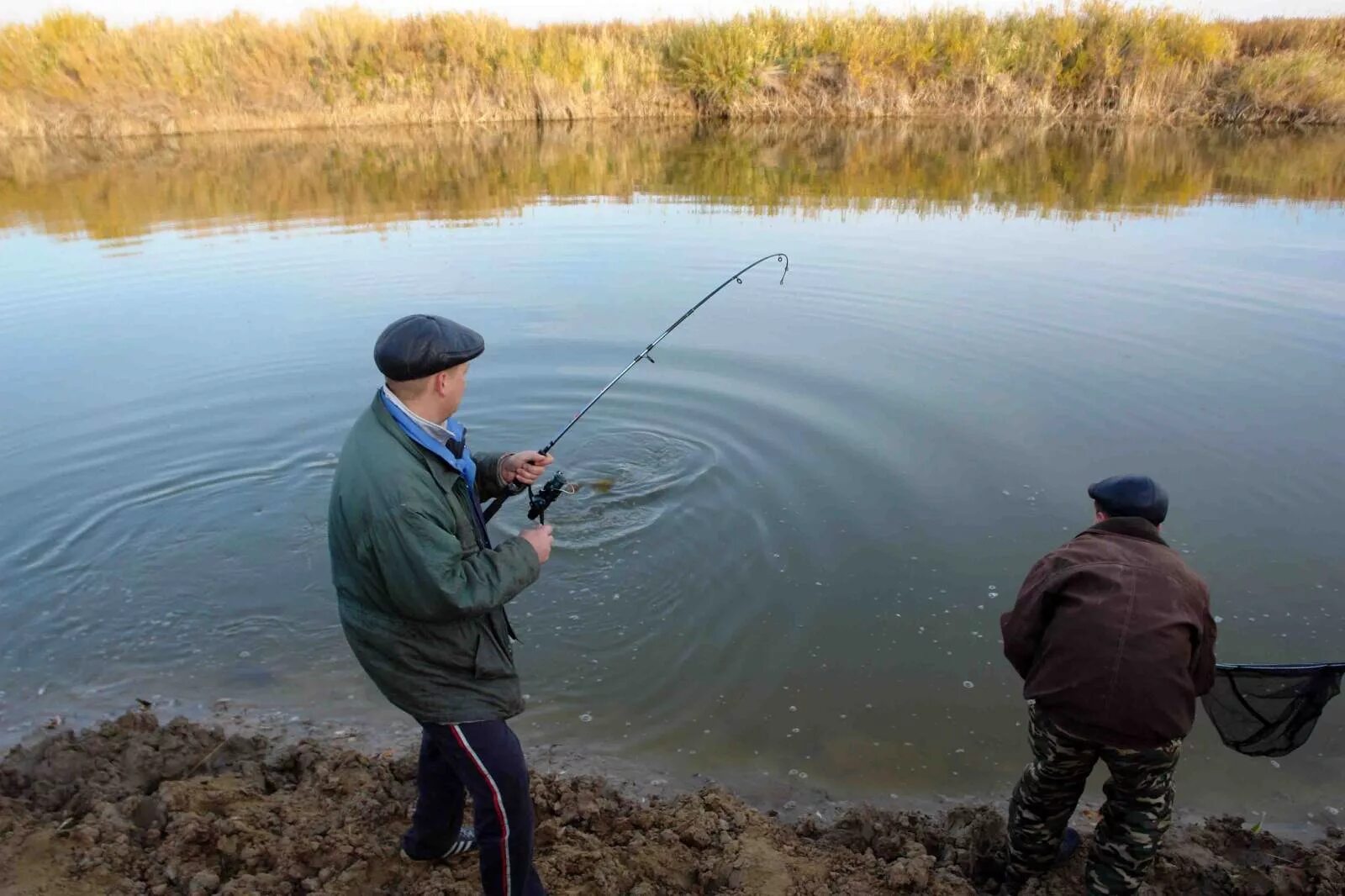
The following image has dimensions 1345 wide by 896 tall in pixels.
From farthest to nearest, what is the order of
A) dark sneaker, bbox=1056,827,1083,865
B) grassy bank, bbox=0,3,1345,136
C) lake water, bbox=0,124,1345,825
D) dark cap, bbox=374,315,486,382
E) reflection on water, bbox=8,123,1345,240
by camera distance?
A: 1. grassy bank, bbox=0,3,1345,136
2. reflection on water, bbox=8,123,1345,240
3. lake water, bbox=0,124,1345,825
4. dark sneaker, bbox=1056,827,1083,865
5. dark cap, bbox=374,315,486,382

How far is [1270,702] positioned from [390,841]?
3.33 meters

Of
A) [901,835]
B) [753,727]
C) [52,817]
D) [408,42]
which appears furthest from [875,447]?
[408,42]

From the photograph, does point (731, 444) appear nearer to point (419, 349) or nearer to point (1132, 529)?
point (1132, 529)

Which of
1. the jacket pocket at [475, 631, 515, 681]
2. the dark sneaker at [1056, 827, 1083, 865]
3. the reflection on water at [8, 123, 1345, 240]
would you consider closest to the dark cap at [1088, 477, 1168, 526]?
the dark sneaker at [1056, 827, 1083, 865]

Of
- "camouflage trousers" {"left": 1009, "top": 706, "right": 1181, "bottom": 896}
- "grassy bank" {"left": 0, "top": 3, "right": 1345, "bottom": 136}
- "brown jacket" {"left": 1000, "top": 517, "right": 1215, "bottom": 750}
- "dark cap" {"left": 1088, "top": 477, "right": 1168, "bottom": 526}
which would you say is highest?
"grassy bank" {"left": 0, "top": 3, "right": 1345, "bottom": 136}

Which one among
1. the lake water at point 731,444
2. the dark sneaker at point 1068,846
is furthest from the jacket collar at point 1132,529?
the lake water at point 731,444

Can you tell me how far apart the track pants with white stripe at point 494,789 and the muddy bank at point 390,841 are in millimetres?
356

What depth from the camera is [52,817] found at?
3.36 meters

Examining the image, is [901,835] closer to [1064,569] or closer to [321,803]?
[1064,569]

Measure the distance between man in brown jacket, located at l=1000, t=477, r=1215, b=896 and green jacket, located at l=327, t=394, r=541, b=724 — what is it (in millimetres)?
1735

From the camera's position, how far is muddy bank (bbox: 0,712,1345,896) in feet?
10.2

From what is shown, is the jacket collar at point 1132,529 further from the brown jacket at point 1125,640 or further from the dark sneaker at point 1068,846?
the dark sneaker at point 1068,846

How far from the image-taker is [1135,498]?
3.01 m

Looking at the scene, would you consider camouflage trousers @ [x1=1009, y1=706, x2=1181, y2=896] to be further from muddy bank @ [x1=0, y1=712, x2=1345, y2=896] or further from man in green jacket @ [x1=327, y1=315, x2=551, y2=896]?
man in green jacket @ [x1=327, y1=315, x2=551, y2=896]
